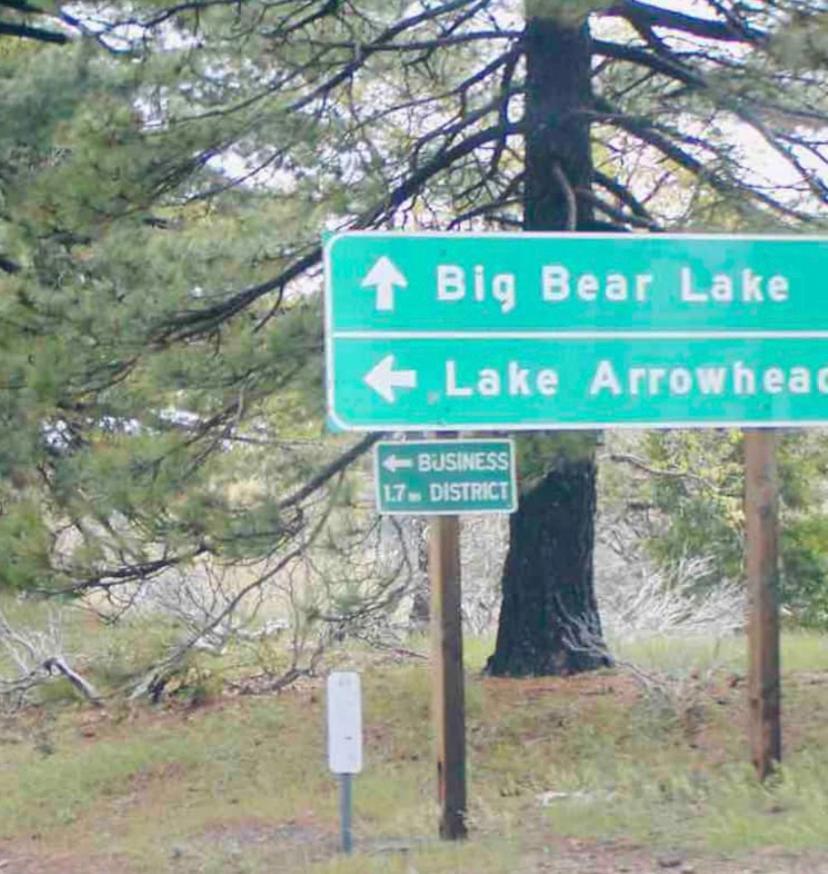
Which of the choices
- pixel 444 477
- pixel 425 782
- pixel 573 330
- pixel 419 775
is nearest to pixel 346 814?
pixel 444 477

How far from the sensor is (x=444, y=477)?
1042cm

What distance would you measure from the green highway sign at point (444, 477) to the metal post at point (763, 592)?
163 cm

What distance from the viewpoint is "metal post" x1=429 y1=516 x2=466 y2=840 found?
10.5 m

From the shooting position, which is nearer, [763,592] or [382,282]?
[382,282]

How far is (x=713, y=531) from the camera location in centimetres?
2847

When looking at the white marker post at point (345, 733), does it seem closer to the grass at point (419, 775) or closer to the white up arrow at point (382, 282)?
the grass at point (419, 775)

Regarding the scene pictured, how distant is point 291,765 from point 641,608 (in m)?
6.70

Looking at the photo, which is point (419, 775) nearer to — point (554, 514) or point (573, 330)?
point (554, 514)

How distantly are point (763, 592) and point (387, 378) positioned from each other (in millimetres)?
2783

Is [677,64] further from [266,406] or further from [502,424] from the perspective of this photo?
[502,424]

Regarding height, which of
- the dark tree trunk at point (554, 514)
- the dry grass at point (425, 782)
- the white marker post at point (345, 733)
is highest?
the dark tree trunk at point (554, 514)

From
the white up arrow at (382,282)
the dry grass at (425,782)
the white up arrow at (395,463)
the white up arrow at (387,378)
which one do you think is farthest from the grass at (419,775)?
the white up arrow at (382,282)

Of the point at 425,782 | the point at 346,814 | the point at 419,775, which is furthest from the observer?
the point at 419,775

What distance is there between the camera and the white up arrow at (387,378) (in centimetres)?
1012
